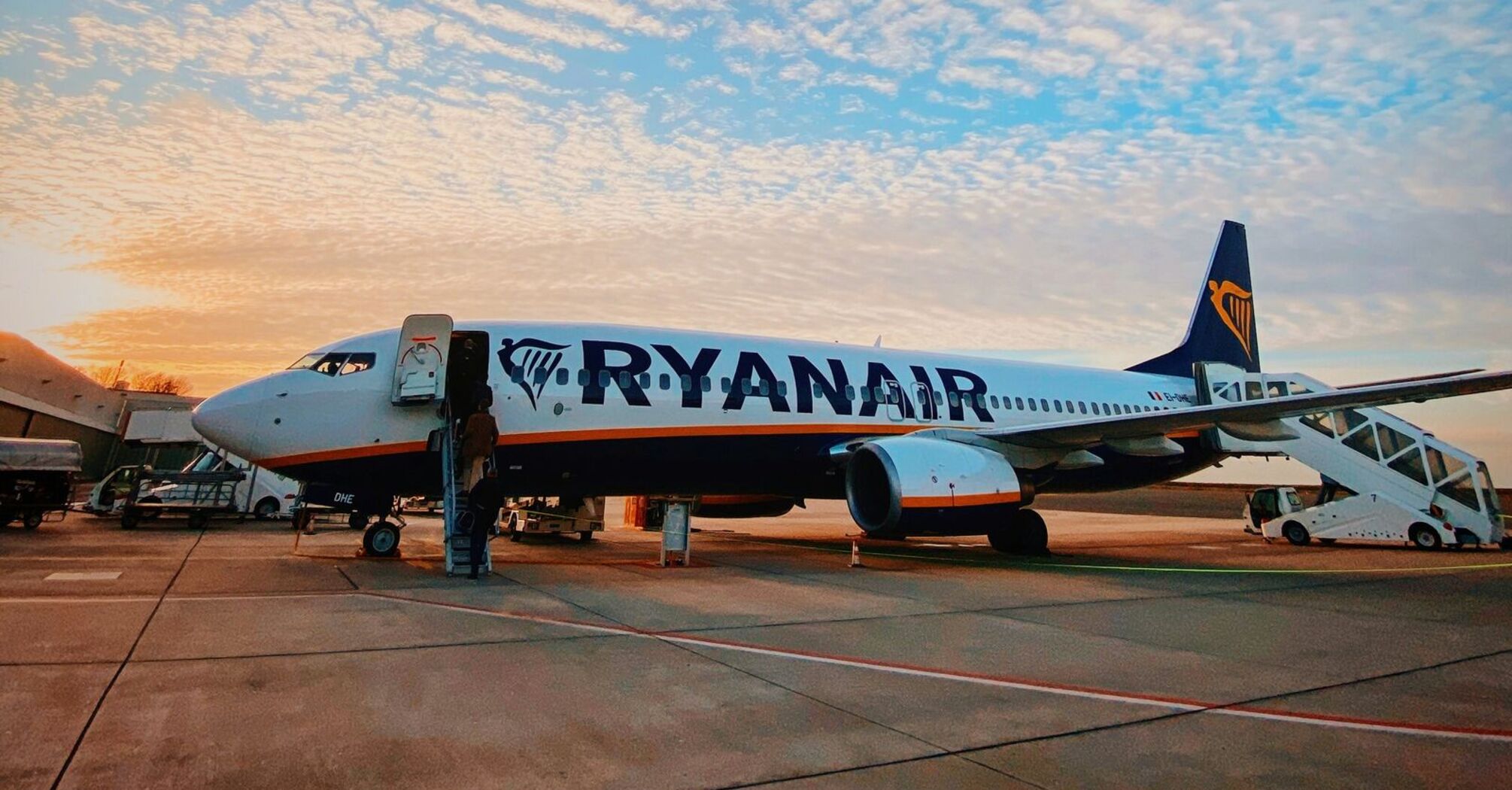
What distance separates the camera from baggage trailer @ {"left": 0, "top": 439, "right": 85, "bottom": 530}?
1692cm

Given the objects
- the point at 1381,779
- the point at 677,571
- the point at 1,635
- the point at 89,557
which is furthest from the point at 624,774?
the point at 89,557

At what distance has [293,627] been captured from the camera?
270 inches

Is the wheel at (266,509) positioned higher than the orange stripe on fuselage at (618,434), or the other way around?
the orange stripe on fuselage at (618,434)

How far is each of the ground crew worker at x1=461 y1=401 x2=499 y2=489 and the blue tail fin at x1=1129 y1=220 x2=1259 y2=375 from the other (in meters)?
17.7

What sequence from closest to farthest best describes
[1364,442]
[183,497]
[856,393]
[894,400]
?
[856,393] → [894,400] → [1364,442] → [183,497]

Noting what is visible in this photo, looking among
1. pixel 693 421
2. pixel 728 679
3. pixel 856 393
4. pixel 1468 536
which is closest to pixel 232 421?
pixel 693 421

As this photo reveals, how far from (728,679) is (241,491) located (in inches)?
856

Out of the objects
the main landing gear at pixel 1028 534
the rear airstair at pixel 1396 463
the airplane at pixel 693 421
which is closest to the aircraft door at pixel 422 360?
the airplane at pixel 693 421

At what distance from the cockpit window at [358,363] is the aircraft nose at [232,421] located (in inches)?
42.0

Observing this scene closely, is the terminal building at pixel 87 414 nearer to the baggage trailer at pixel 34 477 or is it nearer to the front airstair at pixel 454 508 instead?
the baggage trailer at pixel 34 477

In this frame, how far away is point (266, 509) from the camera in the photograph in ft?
76.0

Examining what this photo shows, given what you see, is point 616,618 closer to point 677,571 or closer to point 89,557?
point 677,571

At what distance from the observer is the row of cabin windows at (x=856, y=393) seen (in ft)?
42.4

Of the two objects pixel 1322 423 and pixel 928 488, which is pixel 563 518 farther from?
pixel 1322 423
